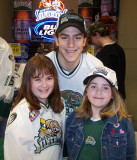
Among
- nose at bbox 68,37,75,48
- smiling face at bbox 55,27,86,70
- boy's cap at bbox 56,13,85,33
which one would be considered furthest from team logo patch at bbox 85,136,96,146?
boy's cap at bbox 56,13,85,33

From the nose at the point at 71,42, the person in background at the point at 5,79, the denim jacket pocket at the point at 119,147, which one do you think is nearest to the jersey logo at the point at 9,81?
the person in background at the point at 5,79

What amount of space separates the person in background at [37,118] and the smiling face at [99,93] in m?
0.29

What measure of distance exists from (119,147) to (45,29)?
499cm

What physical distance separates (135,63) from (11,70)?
4909 millimetres

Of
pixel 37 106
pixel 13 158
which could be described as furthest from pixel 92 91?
pixel 13 158

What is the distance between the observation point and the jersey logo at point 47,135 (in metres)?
1.71

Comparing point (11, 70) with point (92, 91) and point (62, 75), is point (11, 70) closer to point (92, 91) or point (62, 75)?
point (62, 75)

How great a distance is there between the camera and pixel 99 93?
1838mm

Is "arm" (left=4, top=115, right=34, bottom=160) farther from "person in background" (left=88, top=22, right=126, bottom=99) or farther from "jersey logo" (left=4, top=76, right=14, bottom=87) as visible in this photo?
"person in background" (left=88, top=22, right=126, bottom=99)

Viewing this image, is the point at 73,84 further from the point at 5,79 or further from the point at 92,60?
the point at 5,79

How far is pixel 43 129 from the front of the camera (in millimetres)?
1736

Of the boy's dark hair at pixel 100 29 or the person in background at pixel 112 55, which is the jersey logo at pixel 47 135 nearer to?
the person in background at pixel 112 55

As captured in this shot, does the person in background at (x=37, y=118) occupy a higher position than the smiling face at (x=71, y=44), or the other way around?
the smiling face at (x=71, y=44)

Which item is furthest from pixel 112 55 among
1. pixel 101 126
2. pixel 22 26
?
pixel 22 26
